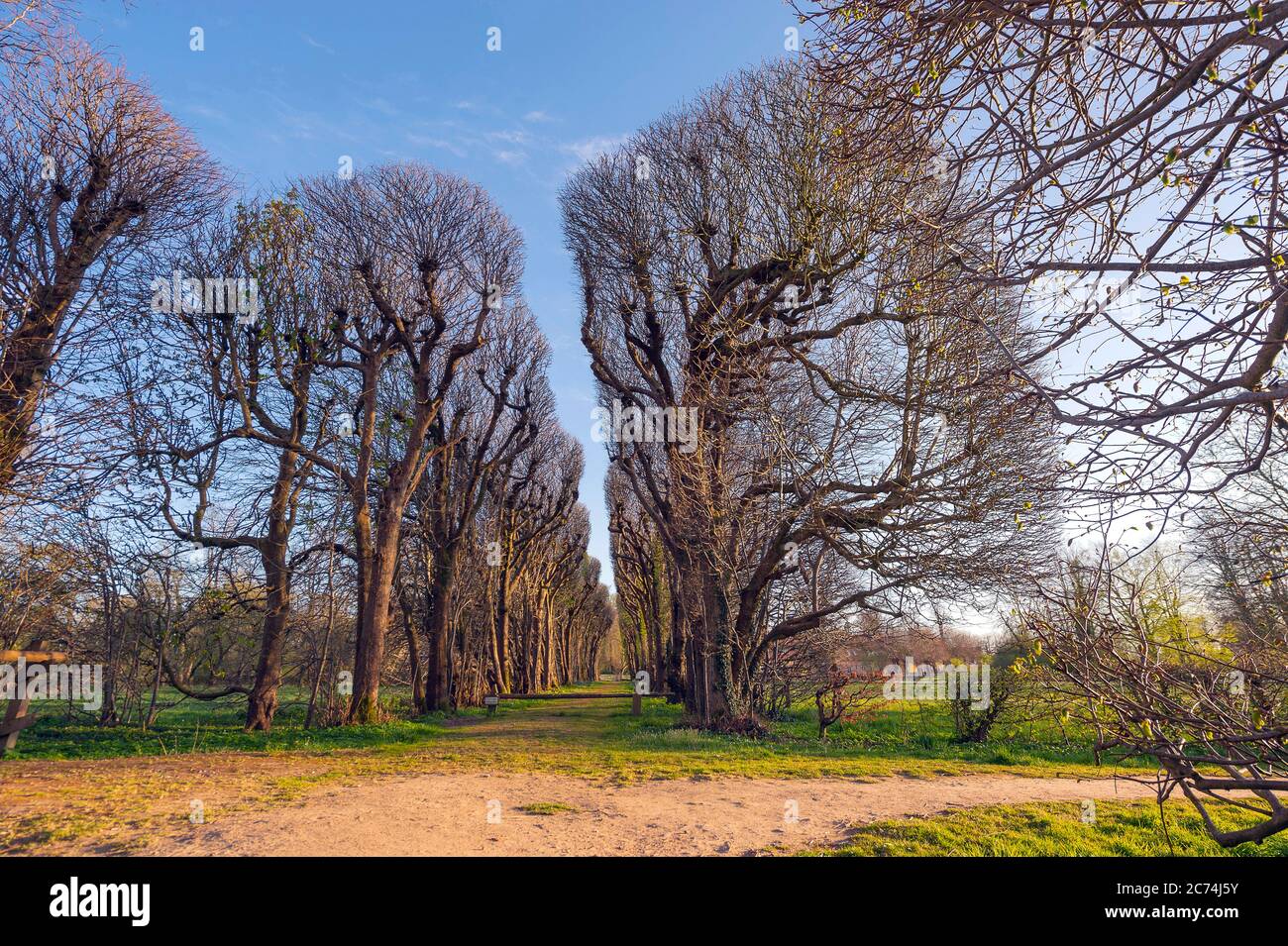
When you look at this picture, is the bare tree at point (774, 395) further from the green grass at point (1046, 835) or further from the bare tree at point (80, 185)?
the bare tree at point (80, 185)

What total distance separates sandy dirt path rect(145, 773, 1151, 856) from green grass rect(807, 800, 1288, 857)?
0.39 meters

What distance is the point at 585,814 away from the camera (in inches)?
251

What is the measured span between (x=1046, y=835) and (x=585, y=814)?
4.22m

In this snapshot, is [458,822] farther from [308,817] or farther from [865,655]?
[865,655]

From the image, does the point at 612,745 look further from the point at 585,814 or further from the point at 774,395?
the point at 774,395

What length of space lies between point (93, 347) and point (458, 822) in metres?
8.21

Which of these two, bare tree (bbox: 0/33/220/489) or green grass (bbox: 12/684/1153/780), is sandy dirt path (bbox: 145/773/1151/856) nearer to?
green grass (bbox: 12/684/1153/780)

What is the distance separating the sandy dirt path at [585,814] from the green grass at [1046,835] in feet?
1.27

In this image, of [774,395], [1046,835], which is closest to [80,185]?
[774,395]

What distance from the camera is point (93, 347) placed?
29.4ft

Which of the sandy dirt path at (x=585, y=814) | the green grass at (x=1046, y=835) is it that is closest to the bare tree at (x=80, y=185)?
the sandy dirt path at (x=585, y=814)

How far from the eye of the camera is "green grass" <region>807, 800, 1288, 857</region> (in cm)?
527

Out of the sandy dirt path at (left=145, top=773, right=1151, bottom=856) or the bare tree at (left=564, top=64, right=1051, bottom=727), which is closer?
the sandy dirt path at (left=145, top=773, right=1151, bottom=856)

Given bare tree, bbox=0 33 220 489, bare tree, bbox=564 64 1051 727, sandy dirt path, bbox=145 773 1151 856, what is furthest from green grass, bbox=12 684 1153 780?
bare tree, bbox=0 33 220 489
